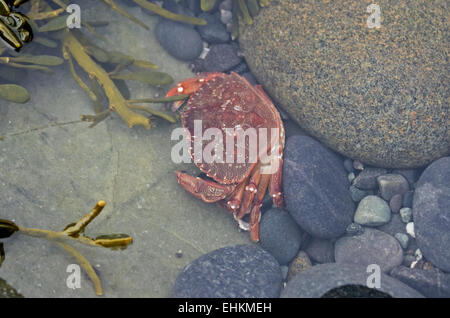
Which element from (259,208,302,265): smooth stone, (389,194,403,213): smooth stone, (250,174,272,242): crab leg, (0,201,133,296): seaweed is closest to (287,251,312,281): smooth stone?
(259,208,302,265): smooth stone

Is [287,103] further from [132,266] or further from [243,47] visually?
[132,266]

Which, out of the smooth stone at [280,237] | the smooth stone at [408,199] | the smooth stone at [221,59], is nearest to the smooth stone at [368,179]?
the smooth stone at [408,199]

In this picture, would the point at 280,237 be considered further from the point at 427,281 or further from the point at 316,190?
the point at 427,281

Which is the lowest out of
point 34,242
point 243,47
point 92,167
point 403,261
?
point 403,261

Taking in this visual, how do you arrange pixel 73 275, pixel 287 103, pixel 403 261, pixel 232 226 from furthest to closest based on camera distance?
pixel 287 103 < pixel 232 226 < pixel 403 261 < pixel 73 275

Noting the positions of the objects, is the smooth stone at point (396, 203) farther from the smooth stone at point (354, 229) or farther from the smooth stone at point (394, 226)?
the smooth stone at point (354, 229)

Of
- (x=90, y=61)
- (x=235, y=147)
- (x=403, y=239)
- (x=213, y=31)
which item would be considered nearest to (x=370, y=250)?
(x=403, y=239)

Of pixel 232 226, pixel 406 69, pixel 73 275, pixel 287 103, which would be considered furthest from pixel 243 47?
pixel 73 275
